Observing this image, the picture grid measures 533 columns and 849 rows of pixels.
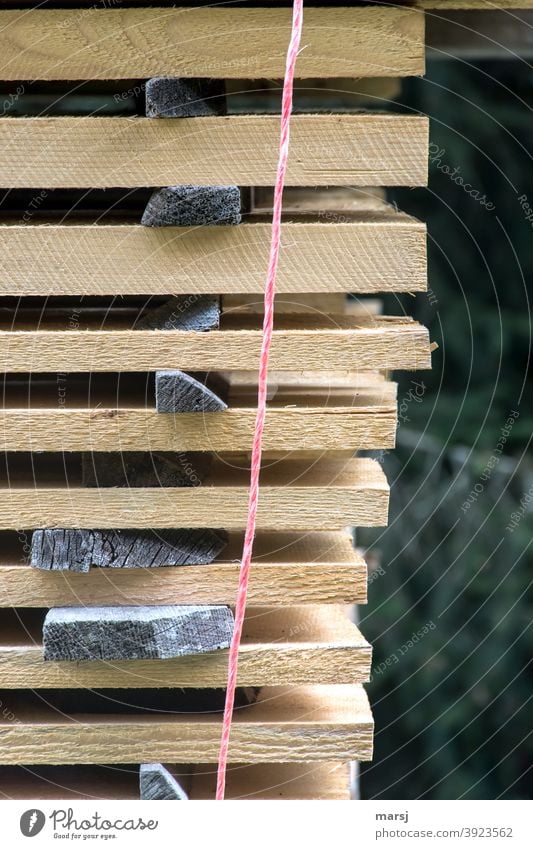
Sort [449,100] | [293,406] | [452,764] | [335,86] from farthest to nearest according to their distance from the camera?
1. [452,764]
2. [449,100]
3. [335,86]
4. [293,406]

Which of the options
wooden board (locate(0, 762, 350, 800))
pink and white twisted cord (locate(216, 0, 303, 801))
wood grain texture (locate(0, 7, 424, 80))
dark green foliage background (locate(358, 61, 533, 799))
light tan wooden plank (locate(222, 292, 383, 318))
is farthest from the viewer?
dark green foliage background (locate(358, 61, 533, 799))

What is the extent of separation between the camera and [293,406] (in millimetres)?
1308

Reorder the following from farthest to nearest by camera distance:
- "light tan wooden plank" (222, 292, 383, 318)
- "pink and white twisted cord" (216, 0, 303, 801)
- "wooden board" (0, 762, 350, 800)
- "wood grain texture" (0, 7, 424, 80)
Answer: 1. "light tan wooden plank" (222, 292, 383, 318)
2. "wooden board" (0, 762, 350, 800)
3. "wood grain texture" (0, 7, 424, 80)
4. "pink and white twisted cord" (216, 0, 303, 801)

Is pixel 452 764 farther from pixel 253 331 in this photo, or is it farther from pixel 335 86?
pixel 253 331

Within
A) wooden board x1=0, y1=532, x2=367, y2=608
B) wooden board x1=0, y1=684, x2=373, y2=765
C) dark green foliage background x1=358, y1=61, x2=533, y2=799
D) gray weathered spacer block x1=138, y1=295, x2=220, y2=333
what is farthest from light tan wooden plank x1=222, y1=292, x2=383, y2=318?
dark green foliage background x1=358, y1=61, x2=533, y2=799

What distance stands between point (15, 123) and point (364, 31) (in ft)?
1.33

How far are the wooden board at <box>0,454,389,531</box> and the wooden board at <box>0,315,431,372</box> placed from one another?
145 millimetres

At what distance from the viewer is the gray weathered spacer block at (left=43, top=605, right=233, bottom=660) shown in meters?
1.27

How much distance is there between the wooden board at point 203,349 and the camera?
4.13 ft

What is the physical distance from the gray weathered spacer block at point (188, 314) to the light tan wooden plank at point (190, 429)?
4.0 inches
